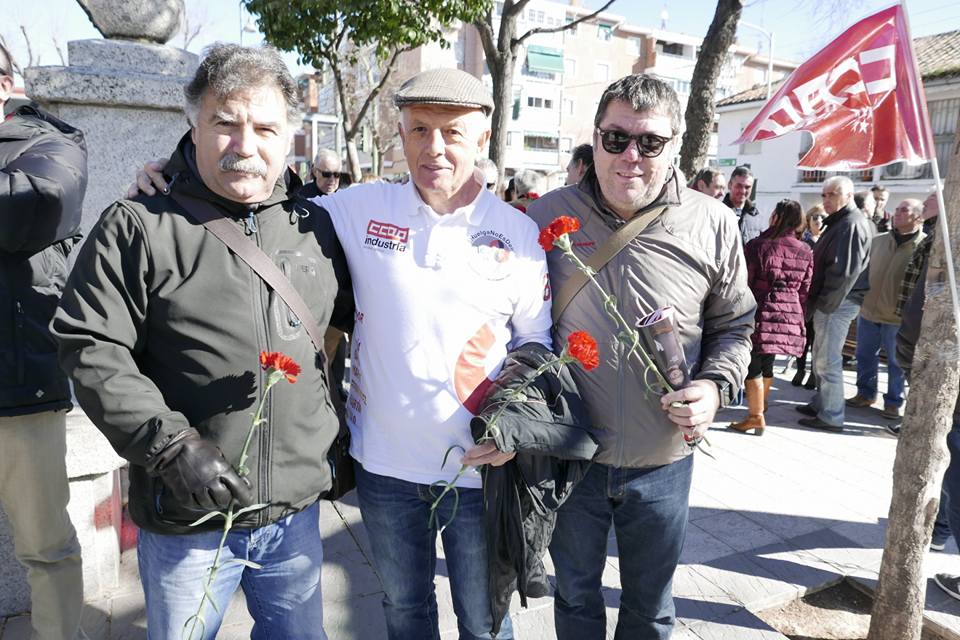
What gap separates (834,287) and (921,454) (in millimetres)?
3597

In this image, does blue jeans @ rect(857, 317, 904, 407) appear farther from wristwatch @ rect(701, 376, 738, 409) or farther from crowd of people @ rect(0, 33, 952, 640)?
wristwatch @ rect(701, 376, 738, 409)

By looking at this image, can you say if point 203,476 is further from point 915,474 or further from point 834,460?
point 834,460

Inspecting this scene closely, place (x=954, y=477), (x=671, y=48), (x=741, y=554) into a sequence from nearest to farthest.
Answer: (x=954, y=477)
(x=741, y=554)
(x=671, y=48)

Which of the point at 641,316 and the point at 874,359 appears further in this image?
the point at 874,359

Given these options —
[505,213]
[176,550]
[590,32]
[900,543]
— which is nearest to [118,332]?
[176,550]

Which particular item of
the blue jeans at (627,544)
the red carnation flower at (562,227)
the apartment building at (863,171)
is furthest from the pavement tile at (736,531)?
the apartment building at (863,171)

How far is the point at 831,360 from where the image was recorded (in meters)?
5.80

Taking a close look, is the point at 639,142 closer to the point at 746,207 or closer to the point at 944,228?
the point at 944,228

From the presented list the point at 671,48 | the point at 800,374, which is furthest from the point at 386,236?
the point at 671,48

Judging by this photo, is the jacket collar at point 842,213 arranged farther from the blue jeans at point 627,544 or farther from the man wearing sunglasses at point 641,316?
the blue jeans at point 627,544

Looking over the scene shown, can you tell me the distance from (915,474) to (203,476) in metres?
2.62

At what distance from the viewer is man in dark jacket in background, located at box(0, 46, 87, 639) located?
190 cm

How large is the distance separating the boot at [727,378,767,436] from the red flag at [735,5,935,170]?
3062 millimetres

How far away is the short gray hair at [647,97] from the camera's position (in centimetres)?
191
